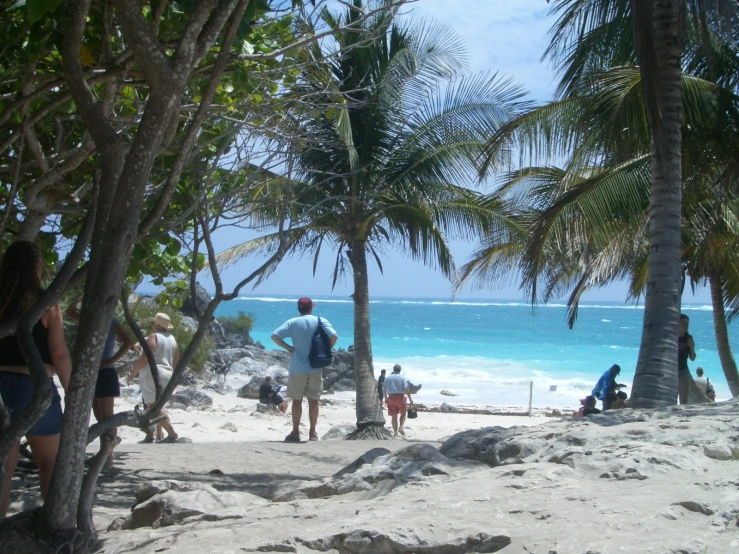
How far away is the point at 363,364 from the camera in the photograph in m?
11.8

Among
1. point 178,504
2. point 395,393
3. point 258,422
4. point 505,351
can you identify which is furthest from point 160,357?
point 505,351

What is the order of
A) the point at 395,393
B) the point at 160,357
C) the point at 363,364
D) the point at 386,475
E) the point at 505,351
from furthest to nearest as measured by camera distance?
the point at 505,351
the point at 395,393
the point at 363,364
the point at 160,357
the point at 386,475

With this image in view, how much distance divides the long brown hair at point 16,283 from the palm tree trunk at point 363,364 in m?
8.10

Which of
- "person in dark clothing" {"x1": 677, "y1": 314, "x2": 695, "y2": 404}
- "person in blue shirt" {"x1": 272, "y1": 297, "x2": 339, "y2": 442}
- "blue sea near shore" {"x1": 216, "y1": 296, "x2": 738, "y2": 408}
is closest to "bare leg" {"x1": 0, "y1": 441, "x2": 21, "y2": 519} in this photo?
"person in blue shirt" {"x1": 272, "y1": 297, "x2": 339, "y2": 442}

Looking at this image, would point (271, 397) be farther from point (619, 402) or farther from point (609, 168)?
point (609, 168)

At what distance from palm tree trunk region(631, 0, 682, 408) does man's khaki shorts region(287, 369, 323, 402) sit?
13.2 feet

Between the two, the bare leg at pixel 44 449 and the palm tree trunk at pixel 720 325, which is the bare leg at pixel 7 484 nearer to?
the bare leg at pixel 44 449

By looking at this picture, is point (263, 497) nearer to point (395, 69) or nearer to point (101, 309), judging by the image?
point (101, 309)

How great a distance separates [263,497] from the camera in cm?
480

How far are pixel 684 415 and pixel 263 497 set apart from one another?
Result: 3019 millimetres

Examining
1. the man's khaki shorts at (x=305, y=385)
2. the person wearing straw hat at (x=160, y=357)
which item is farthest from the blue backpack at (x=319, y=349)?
the person wearing straw hat at (x=160, y=357)

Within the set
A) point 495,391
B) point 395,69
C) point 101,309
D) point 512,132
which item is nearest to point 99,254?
point 101,309

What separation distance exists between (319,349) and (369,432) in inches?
93.0

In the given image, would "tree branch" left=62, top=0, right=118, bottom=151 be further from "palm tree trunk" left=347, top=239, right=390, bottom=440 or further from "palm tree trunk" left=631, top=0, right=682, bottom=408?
"palm tree trunk" left=347, top=239, right=390, bottom=440
